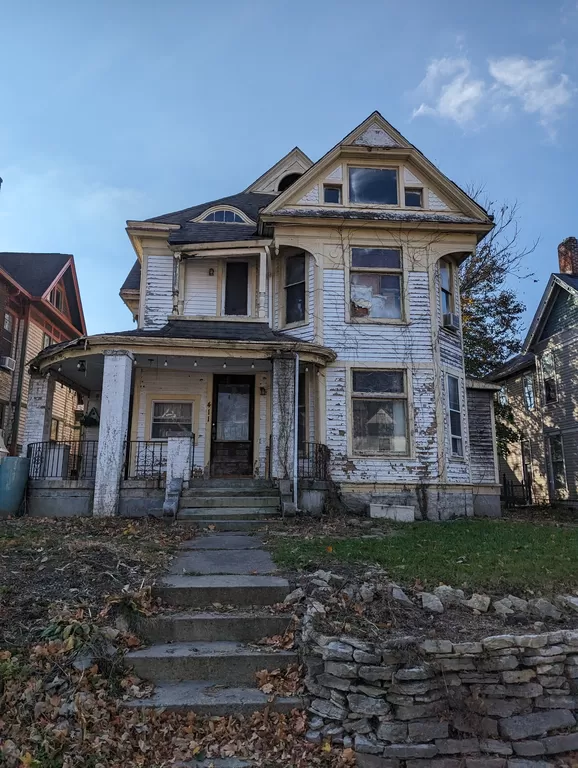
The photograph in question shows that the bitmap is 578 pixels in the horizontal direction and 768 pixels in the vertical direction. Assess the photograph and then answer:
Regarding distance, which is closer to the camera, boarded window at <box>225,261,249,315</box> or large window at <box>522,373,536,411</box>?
boarded window at <box>225,261,249,315</box>

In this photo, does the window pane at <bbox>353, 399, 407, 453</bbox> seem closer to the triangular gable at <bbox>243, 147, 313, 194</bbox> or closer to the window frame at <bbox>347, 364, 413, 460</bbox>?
the window frame at <bbox>347, 364, 413, 460</bbox>

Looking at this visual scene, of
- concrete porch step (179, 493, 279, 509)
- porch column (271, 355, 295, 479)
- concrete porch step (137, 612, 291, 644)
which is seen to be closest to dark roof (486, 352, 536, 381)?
porch column (271, 355, 295, 479)

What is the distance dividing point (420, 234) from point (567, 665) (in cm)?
1053

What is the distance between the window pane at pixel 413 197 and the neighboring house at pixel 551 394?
26.9ft

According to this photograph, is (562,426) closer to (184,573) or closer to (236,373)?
(236,373)

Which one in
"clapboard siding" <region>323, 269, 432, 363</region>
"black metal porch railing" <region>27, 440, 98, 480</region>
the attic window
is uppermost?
the attic window

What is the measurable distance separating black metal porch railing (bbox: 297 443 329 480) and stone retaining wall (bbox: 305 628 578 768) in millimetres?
7285

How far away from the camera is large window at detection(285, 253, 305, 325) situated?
1311cm

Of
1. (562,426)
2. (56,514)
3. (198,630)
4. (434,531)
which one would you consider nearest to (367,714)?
(198,630)

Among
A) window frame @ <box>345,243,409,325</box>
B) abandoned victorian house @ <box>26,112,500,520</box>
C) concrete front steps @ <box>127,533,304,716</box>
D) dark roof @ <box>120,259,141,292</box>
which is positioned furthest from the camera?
dark roof @ <box>120,259,141,292</box>

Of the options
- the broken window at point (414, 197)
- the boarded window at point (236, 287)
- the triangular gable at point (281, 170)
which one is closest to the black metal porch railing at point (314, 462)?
the boarded window at point (236, 287)

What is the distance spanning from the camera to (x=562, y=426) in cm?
1983

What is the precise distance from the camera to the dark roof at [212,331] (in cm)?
1143

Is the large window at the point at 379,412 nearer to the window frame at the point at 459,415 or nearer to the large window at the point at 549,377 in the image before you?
the window frame at the point at 459,415
